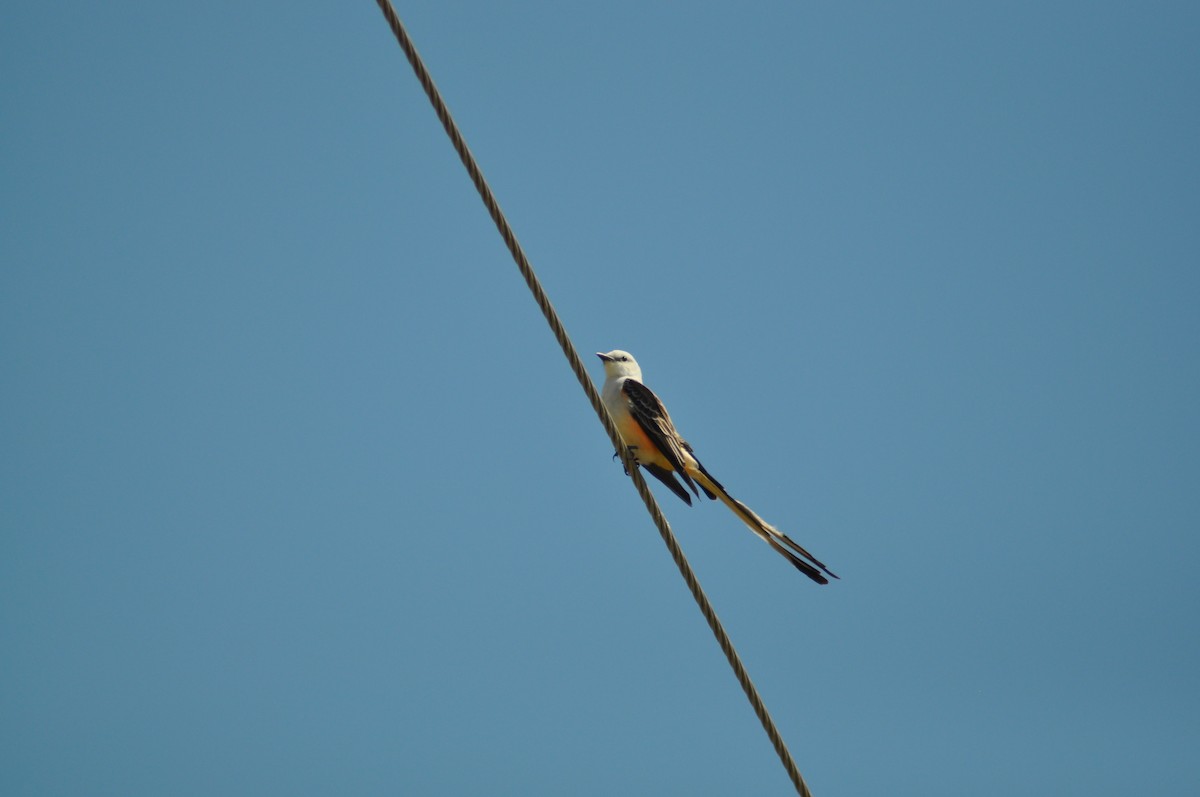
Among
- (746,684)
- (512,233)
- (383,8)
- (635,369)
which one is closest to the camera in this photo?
A: (383,8)

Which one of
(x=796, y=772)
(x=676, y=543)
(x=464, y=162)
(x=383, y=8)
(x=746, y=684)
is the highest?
(x=383, y=8)

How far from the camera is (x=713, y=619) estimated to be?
4020mm

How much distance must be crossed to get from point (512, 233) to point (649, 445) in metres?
2.83

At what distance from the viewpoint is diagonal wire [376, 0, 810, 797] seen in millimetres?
3447

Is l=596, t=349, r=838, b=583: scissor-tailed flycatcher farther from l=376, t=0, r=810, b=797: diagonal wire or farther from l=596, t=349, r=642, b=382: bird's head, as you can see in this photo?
l=376, t=0, r=810, b=797: diagonal wire

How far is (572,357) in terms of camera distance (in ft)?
12.8

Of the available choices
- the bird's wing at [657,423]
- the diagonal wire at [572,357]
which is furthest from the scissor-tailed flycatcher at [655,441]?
the diagonal wire at [572,357]

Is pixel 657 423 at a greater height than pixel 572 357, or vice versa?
pixel 657 423

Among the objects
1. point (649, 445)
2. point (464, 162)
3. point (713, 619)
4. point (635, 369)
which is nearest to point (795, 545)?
point (649, 445)

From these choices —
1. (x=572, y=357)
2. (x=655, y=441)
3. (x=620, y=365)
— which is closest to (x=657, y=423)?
(x=655, y=441)

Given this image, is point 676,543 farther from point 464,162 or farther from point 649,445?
point 649,445

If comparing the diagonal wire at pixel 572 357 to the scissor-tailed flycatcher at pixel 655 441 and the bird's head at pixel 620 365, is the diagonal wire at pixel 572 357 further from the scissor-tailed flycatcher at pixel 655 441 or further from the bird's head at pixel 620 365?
the bird's head at pixel 620 365

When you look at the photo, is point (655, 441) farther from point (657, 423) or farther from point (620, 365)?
point (620, 365)

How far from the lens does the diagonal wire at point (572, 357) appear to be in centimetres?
345
